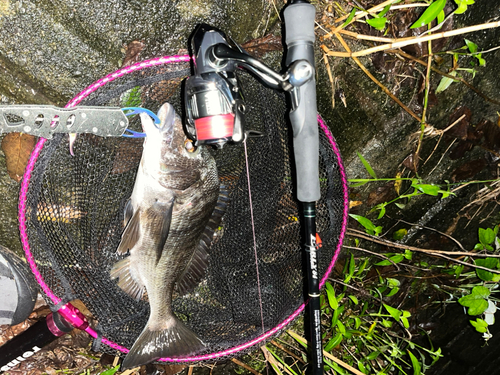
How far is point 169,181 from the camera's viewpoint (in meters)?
2.14

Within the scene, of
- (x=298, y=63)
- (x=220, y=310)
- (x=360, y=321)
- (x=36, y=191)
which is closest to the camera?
(x=298, y=63)

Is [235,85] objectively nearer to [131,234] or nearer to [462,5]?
[131,234]

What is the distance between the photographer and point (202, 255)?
8.09 feet

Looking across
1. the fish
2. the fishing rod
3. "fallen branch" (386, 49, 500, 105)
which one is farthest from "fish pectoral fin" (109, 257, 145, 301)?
"fallen branch" (386, 49, 500, 105)

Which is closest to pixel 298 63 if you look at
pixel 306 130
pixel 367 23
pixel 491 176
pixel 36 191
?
pixel 306 130

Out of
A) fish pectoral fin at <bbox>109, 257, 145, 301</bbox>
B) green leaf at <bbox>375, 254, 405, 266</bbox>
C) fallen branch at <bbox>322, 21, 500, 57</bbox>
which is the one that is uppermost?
fallen branch at <bbox>322, 21, 500, 57</bbox>

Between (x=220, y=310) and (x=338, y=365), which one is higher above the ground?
(x=220, y=310)

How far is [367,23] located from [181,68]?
4.27ft

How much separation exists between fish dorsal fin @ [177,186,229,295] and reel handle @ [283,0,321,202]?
70 cm

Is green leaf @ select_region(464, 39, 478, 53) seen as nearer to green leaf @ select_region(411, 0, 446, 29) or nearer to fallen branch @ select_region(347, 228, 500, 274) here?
green leaf @ select_region(411, 0, 446, 29)

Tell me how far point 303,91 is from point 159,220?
1.10 m

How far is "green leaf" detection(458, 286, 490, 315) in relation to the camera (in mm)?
3111

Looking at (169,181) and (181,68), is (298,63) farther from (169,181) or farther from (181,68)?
(169,181)

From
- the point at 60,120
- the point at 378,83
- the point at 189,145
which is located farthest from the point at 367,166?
the point at 60,120
